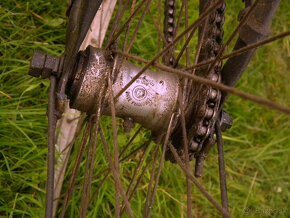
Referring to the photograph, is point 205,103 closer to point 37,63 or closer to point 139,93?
point 139,93

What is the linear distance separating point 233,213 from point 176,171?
1.03 feet

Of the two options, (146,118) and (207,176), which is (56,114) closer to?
(146,118)

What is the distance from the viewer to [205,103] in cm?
75

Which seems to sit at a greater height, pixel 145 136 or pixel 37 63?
pixel 37 63

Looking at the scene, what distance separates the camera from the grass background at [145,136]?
118 centimetres

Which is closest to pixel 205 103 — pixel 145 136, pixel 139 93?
pixel 139 93

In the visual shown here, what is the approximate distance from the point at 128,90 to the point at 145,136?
0.68m

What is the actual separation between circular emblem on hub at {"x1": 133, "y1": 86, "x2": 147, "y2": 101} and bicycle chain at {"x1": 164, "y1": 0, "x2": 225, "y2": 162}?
0.10 m

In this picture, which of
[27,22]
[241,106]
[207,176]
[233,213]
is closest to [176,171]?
[207,176]

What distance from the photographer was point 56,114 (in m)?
0.71

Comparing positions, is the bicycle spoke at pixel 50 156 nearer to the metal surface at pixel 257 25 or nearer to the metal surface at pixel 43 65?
the metal surface at pixel 43 65

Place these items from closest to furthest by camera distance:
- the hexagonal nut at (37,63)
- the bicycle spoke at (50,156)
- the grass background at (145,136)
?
1. the bicycle spoke at (50,156)
2. the hexagonal nut at (37,63)
3. the grass background at (145,136)

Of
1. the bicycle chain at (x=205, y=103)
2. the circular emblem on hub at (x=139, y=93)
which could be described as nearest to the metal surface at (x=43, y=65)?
the circular emblem on hub at (x=139, y=93)

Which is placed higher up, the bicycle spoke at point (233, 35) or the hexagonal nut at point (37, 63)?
the bicycle spoke at point (233, 35)
